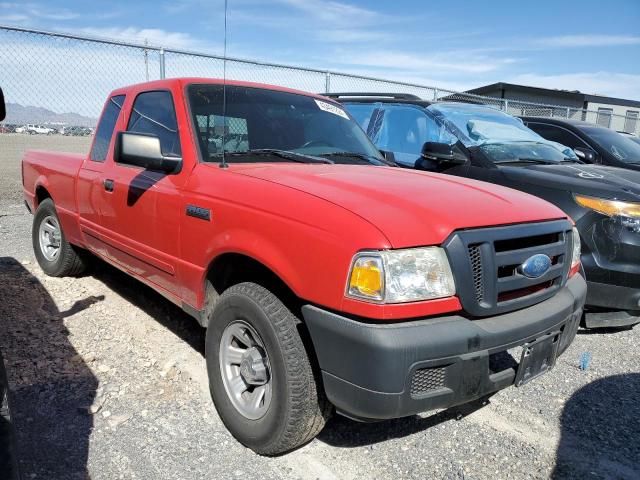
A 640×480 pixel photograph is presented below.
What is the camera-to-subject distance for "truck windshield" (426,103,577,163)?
5.07 metres

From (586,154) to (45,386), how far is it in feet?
20.8

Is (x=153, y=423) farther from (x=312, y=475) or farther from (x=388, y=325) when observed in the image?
(x=388, y=325)

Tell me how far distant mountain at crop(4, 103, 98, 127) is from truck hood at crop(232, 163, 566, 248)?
6228mm

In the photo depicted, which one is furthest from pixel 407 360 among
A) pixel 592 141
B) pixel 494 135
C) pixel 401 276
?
pixel 592 141

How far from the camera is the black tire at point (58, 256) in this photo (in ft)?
15.9

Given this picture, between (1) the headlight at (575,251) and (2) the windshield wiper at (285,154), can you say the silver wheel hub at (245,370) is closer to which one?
(2) the windshield wiper at (285,154)

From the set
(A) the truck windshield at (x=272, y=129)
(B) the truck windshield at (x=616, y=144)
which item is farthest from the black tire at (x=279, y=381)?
(B) the truck windshield at (x=616, y=144)

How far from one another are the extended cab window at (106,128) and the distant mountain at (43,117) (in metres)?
3.95

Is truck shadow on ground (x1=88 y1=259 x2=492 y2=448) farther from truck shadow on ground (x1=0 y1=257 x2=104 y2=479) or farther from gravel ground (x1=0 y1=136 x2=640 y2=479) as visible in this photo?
truck shadow on ground (x1=0 y1=257 x2=104 y2=479)

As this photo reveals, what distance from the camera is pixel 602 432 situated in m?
2.84

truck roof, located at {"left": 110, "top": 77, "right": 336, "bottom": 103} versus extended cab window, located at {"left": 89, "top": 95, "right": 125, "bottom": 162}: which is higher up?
truck roof, located at {"left": 110, "top": 77, "right": 336, "bottom": 103}

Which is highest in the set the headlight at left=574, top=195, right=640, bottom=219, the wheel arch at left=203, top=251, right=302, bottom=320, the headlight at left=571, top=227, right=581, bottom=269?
the headlight at left=574, top=195, right=640, bottom=219

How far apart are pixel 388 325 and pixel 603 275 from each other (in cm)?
262

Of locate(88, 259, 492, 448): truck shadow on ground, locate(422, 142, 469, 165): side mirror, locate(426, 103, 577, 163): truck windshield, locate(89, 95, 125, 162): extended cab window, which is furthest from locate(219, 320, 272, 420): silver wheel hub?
locate(426, 103, 577, 163): truck windshield
